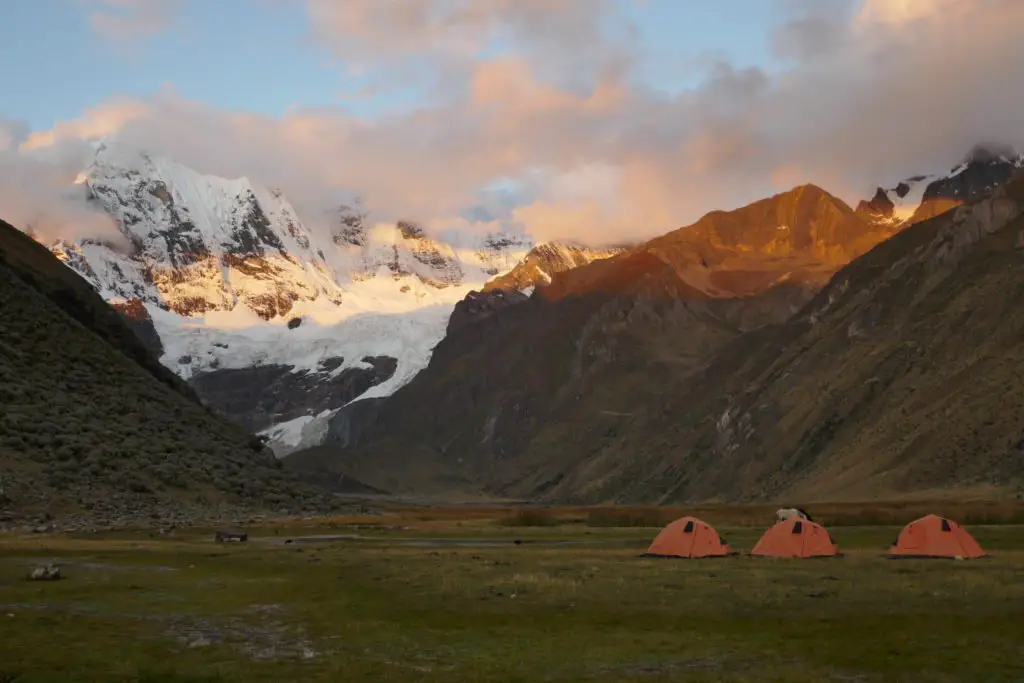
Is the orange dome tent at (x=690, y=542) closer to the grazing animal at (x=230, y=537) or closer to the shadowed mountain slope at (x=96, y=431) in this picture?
the grazing animal at (x=230, y=537)

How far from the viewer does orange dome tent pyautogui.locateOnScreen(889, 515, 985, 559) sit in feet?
154

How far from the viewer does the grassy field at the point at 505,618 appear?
23844 millimetres

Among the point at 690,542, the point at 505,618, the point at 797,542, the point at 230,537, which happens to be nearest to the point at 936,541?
the point at 797,542

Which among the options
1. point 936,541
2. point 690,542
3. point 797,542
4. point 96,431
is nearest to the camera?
point 936,541

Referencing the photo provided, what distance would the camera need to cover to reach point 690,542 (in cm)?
5066

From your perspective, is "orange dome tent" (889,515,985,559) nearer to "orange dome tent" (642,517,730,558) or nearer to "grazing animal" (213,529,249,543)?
"orange dome tent" (642,517,730,558)

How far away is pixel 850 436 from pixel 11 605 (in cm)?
13454

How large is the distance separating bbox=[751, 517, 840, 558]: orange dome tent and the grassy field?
4.83 ft

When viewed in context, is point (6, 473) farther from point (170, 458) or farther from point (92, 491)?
point (170, 458)

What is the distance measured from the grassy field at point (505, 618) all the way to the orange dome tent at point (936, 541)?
1146mm

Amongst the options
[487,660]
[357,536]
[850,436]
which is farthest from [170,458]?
[850,436]

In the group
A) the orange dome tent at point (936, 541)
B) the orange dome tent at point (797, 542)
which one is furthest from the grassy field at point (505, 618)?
the orange dome tent at point (797, 542)

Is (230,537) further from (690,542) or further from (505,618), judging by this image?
(505,618)

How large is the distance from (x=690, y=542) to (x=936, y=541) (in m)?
10.1
